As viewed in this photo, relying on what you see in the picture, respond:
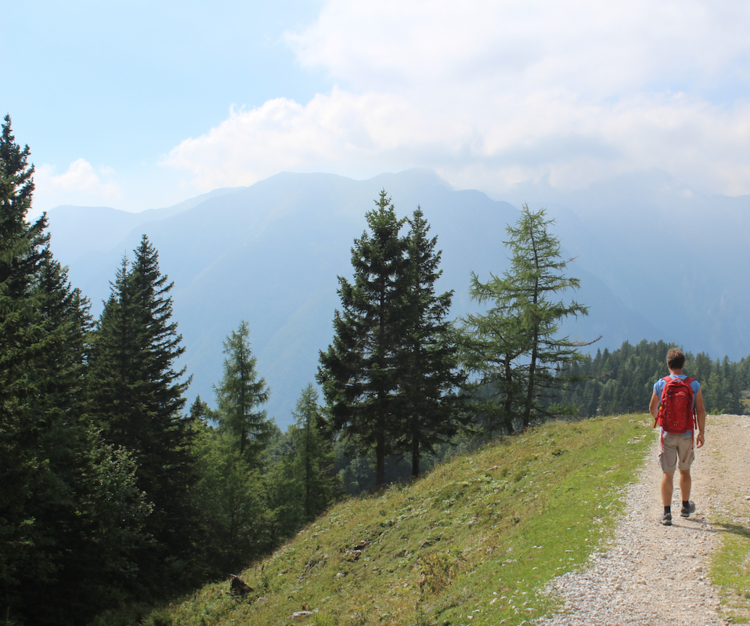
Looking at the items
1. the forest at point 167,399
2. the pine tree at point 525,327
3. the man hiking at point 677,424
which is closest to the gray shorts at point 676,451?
the man hiking at point 677,424

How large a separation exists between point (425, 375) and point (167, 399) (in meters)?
13.9

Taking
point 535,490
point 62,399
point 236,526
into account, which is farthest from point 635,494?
point 236,526

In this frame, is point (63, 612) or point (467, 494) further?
point (63, 612)

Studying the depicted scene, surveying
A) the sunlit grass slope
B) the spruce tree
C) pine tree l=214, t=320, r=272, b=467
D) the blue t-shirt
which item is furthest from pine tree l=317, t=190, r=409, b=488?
the blue t-shirt

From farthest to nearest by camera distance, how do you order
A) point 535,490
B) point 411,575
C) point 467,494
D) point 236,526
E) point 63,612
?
1. point 236,526
2. point 63,612
3. point 467,494
4. point 535,490
5. point 411,575

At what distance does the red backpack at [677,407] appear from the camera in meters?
7.36

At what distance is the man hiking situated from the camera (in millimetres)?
7348

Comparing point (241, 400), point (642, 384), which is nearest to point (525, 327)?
point (241, 400)

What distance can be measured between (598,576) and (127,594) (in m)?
17.2

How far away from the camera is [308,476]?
39312mm

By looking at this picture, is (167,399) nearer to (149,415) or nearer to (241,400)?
(149,415)

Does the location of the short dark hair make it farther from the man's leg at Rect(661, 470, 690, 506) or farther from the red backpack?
the man's leg at Rect(661, 470, 690, 506)

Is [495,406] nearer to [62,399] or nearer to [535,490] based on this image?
[535,490]

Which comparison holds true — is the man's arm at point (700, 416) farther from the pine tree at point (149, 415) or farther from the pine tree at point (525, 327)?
the pine tree at point (149, 415)
